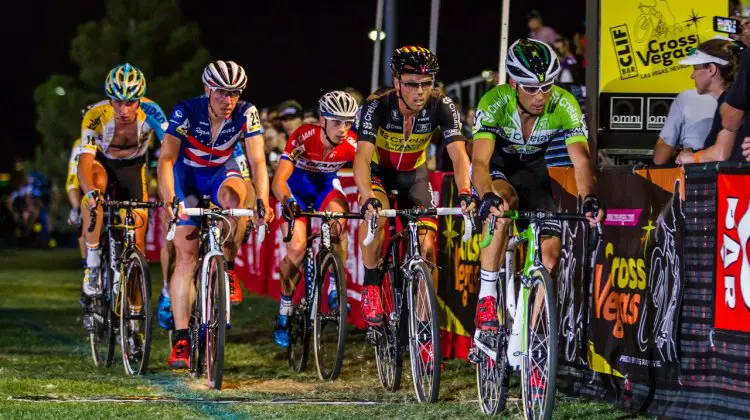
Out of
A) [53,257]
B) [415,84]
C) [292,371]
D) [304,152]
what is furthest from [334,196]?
[53,257]

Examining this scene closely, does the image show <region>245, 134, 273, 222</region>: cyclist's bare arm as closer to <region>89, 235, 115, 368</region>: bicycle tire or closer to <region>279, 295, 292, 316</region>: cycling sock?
<region>279, 295, 292, 316</region>: cycling sock

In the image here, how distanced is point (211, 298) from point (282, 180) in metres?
1.56

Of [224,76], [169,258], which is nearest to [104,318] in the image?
[169,258]

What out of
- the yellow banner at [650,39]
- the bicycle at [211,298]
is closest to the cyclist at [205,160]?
the bicycle at [211,298]

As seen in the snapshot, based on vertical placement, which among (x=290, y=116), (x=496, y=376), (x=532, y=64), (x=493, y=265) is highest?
(x=290, y=116)

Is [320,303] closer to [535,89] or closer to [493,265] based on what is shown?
[493,265]

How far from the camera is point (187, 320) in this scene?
10.0 metres

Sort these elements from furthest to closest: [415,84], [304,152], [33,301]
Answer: [33,301]
[304,152]
[415,84]

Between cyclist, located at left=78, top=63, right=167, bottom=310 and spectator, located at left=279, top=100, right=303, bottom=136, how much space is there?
6.08 meters

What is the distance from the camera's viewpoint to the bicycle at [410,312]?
8.30m

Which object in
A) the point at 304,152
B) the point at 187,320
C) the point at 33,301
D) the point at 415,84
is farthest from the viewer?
the point at 33,301

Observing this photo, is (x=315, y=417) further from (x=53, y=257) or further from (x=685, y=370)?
(x=53, y=257)

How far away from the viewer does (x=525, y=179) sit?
8094 mm

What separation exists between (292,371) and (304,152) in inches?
70.8
